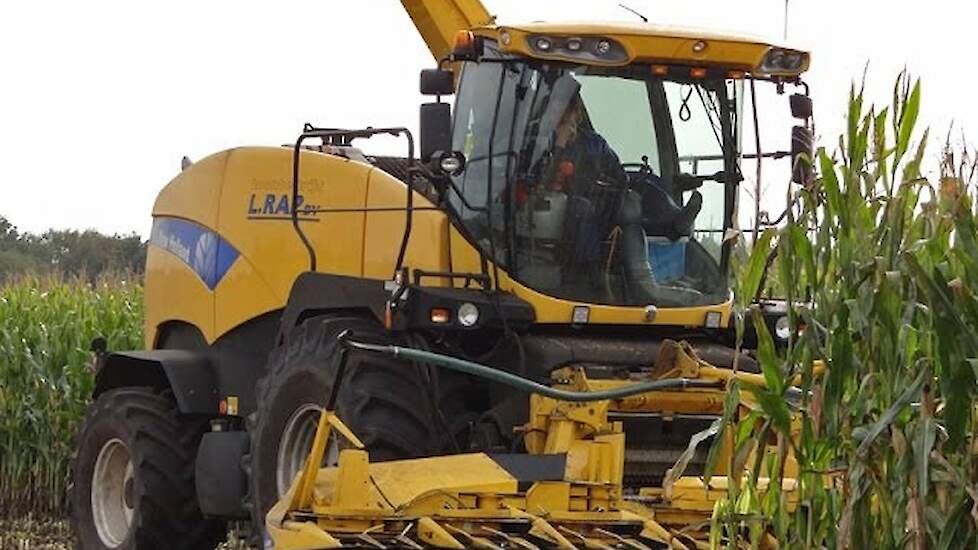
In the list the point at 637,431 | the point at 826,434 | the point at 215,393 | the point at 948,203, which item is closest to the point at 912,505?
the point at 826,434

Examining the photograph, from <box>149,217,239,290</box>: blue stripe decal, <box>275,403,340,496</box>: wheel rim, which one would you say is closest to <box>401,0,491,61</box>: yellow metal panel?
<box>149,217,239,290</box>: blue stripe decal

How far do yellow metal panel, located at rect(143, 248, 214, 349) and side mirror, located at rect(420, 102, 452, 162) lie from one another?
2.50 m

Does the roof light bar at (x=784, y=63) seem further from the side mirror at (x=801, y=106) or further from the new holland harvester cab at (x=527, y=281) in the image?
the side mirror at (x=801, y=106)

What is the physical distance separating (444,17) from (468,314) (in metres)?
2.59

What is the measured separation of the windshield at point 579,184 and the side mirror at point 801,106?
1.62ft

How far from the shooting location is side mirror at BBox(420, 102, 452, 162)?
7816mm

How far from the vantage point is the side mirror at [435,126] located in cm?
782

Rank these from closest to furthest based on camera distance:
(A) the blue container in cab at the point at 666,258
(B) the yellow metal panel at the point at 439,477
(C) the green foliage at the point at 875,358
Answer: (C) the green foliage at the point at 875,358, (B) the yellow metal panel at the point at 439,477, (A) the blue container in cab at the point at 666,258

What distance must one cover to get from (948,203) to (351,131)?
4529 millimetres

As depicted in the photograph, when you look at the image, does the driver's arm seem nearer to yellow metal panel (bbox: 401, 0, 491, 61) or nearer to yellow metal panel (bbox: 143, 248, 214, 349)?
yellow metal panel (bbox: 401, 0, 491, 61)

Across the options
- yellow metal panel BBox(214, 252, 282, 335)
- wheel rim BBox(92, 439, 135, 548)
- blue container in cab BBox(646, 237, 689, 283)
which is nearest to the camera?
blue container in cab BBox(646, 237, 689, 283)

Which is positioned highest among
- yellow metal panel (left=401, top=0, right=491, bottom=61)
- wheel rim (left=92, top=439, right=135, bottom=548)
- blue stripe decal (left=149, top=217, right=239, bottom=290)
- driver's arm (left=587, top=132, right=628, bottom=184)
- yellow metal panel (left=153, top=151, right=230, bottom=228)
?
yellow metal panel (left=401, top=0, right=491, bottom=61)

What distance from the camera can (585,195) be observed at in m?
8.25

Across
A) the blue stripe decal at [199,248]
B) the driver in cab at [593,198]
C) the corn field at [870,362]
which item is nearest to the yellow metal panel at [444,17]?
the blue stripe decal at [199,248]
